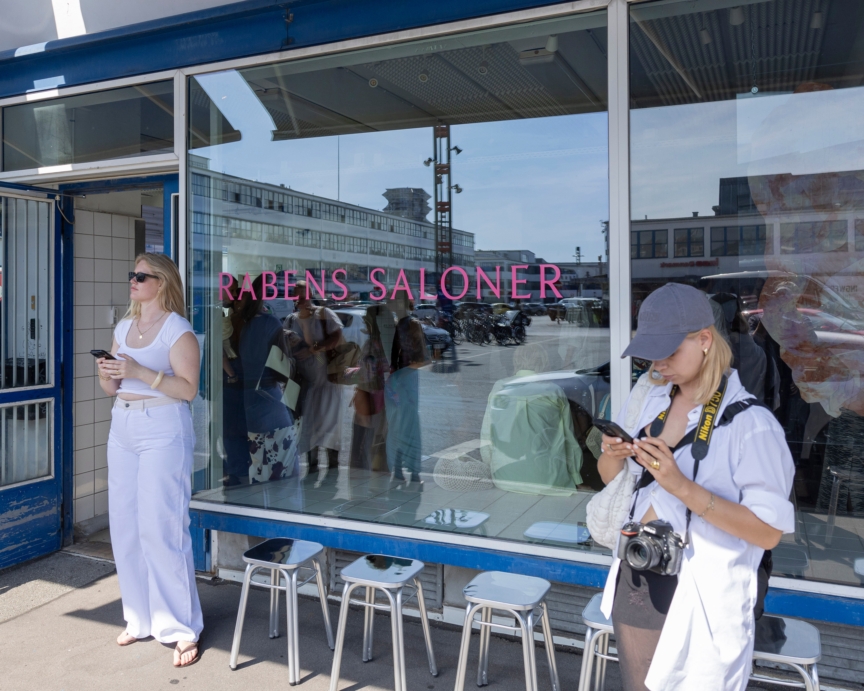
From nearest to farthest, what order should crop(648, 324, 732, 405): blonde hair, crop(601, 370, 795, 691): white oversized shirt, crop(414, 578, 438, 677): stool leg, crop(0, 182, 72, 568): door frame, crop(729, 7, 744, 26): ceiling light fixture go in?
crop(601, 370, 795, 691): white oversized shirt, crop(648, 324, 732, 405): blonde hair, crop(414, 578, 438, 677): stool leg, crop(729, 7, 744, 26): ceiling light fixture, crop(0, 182, 72, 568): door frame

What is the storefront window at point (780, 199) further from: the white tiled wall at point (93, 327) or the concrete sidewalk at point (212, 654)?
the white tiled wall at point (93, 327)

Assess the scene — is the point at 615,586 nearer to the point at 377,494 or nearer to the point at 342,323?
the point at 377,494

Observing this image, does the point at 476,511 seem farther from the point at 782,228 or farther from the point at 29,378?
the point at 29,378

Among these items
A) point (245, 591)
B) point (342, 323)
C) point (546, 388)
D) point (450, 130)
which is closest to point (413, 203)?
point (450, 130)

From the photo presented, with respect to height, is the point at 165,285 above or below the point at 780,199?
below

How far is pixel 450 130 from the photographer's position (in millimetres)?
5230

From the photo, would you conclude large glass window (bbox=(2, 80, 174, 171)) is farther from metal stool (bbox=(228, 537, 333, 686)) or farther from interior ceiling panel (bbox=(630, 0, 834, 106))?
interior ceiling panel (bbox=(630, 0, 834, 106))

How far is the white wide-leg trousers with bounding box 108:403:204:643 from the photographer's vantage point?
121 inches

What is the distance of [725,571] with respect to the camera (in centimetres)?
164

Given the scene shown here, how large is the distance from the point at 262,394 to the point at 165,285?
50.7 inches

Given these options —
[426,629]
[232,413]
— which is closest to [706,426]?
[426,629]

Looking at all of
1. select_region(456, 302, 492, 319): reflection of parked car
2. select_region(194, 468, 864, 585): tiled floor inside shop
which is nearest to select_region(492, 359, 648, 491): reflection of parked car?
select_region(194, 468, 864, 585): tiled floor inside shop

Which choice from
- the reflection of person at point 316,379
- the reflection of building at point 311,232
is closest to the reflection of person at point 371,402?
the reflection of person at point 316,379

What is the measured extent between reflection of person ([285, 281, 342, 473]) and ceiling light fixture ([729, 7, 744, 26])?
2638mm
